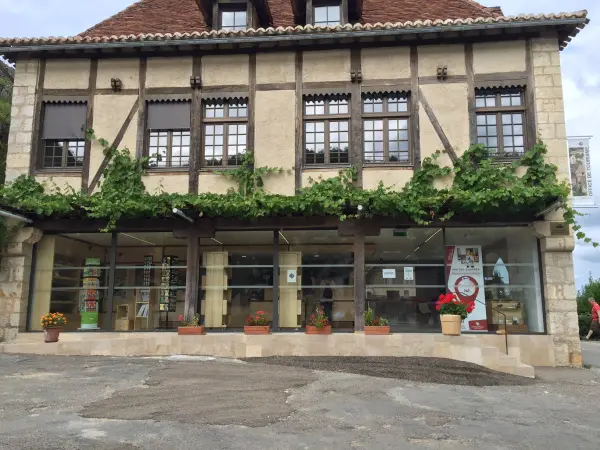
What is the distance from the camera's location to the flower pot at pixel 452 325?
36.9 feet

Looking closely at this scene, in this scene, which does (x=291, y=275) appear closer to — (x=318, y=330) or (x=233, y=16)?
(x=318, y=330)

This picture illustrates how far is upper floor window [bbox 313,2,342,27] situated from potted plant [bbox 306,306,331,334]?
689 centimetres

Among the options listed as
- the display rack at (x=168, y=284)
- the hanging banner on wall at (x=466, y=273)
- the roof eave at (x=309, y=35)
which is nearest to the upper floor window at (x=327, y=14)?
the roof eave at (x=309, y=35)

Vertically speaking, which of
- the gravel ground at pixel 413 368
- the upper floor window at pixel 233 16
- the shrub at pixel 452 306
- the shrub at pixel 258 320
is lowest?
the gravel ground at pixel 413 368

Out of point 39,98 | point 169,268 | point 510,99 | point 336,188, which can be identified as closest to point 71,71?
point 39,98

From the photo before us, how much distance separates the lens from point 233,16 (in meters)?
13.9

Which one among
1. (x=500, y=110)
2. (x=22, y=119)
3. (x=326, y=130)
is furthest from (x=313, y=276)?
(x=22, y=119)

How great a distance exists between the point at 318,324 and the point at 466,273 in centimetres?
354

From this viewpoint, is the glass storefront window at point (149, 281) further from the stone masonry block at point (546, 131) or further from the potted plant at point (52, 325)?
the stone masonry block at point (546, 131)

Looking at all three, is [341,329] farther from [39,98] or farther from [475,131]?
[39,98]

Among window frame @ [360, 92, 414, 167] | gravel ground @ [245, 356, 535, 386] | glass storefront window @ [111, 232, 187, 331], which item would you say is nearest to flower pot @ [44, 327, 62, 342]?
glass storefront window @ [111, 232, 187, 331]

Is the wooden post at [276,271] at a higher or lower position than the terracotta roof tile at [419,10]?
lower

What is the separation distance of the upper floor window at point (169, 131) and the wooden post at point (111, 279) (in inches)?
79.9

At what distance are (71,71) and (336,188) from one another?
267 inches
